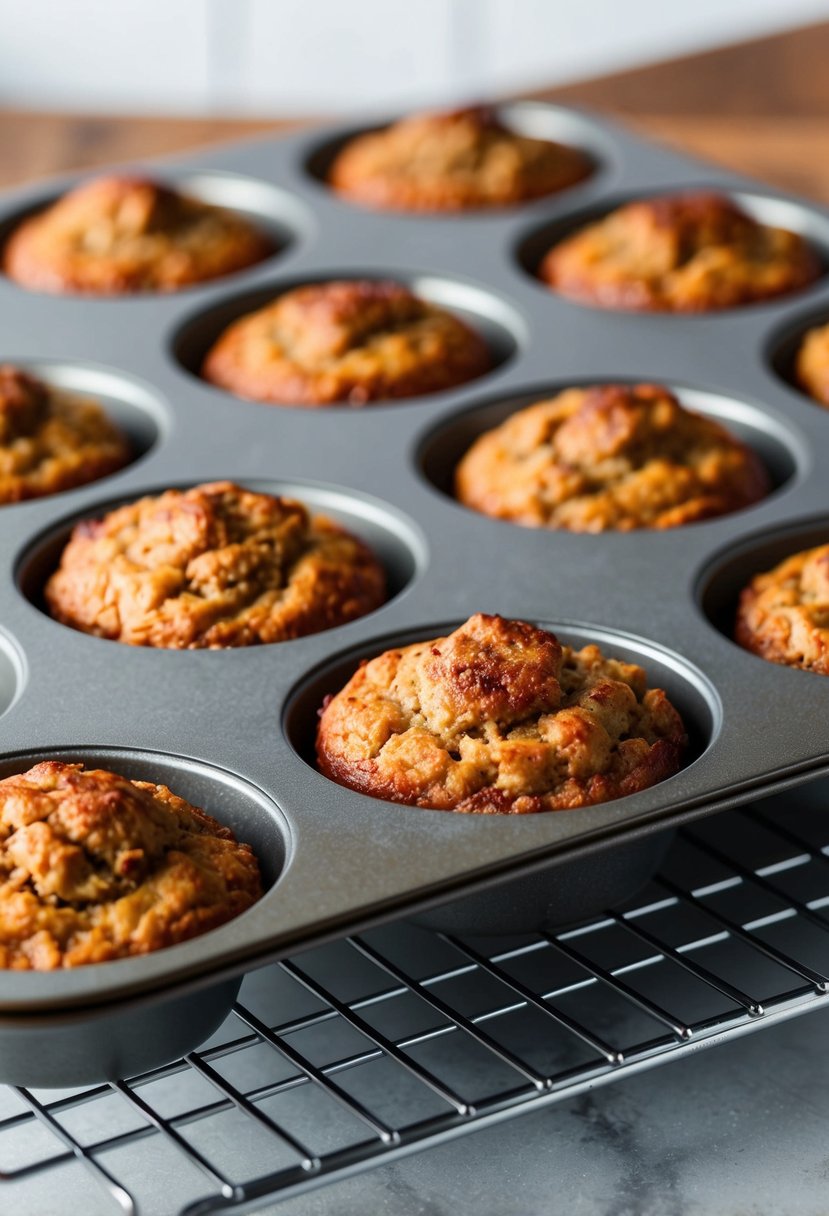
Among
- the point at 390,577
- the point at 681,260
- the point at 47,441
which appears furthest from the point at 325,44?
the point at 390,577

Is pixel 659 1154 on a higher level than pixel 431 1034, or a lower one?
lower

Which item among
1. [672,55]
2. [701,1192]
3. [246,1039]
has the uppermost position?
[672,55]

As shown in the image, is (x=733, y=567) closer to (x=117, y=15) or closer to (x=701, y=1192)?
(x=701, y=1192)

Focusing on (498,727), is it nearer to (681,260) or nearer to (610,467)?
(610,467)

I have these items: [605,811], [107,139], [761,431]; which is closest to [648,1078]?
[605,811]

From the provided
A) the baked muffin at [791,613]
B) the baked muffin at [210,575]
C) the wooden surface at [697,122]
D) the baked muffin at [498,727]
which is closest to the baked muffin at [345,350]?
the baked muffin at [210,575]

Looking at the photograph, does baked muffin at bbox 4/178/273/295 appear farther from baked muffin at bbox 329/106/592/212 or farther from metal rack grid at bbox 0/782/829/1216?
metal rack grid at bbox 0/782/829/1216
